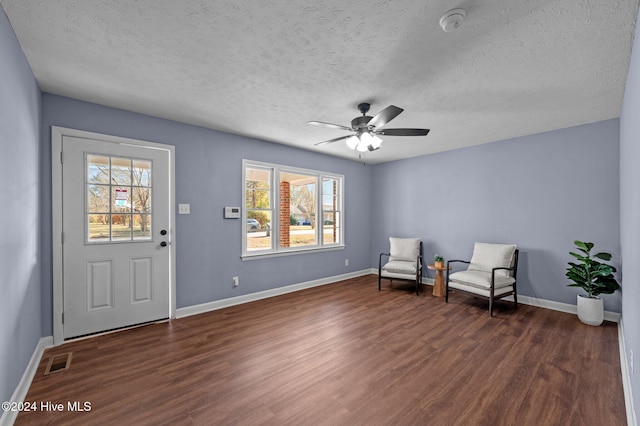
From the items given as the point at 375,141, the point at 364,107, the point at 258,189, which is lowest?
the point at 258,189

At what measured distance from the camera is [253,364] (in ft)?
8.11

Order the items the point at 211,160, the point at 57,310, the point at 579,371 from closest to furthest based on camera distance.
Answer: the point at 579,371 → the point at 57,310 → the point at 211,160

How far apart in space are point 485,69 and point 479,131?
1.88 meters

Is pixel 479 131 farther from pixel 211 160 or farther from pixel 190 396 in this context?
pixel 190 396

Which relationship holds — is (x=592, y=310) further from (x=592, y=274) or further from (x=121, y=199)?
(x=121, y=199)

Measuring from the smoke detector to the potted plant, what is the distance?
323 centimetres

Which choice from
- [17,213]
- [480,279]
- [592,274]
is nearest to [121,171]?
[17,213]

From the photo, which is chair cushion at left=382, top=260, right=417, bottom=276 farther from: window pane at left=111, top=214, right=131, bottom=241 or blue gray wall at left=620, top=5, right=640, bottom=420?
window pane at left=111, top=214, right=131, bottom=241

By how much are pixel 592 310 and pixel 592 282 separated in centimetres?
35

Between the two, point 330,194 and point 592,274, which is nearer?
point 592,274

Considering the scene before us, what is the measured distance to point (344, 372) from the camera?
7.70 feet

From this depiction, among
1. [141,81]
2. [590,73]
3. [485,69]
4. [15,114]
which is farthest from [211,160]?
[590,73]

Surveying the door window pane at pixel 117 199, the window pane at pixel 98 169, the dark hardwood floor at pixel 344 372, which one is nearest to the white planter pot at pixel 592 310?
the dark hardwood floor at pixel 344 372

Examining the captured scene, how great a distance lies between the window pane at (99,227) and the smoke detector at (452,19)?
3652 millimetres
